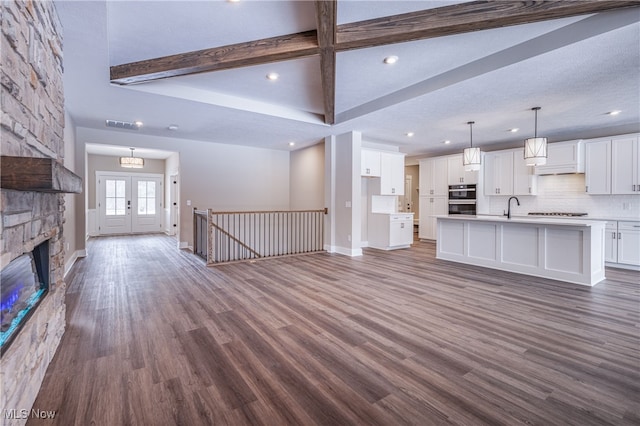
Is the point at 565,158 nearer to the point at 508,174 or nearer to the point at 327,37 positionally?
the point at 508,174

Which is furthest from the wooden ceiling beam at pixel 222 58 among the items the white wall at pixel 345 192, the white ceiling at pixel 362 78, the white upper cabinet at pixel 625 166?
the white upper cabinet at pixel 625 166

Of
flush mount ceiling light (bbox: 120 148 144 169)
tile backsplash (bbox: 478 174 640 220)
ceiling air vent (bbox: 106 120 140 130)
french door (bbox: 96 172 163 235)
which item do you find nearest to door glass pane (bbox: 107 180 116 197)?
french door (bbox: 96 172 163 235)

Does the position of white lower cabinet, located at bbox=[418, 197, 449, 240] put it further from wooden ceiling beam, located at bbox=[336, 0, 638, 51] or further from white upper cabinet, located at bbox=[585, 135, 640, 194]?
wooden ceiling beam, located at bbox=[336, 0, 638, 51]

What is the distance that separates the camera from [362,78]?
3994mm

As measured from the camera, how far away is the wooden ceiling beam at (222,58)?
303cm

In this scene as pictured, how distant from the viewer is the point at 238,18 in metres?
2.75

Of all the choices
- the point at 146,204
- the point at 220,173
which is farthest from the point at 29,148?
the point at 146,204

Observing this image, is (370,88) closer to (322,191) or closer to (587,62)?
(587,62)

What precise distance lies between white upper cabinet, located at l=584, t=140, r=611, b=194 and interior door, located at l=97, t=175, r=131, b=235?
12.7m

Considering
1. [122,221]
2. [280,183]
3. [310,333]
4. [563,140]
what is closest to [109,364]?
[310,333]

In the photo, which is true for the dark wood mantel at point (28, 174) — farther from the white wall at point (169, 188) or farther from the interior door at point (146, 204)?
the interior door at point (146, 204)

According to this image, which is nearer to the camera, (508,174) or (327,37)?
(327,37)

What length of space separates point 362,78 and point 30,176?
12.2ft

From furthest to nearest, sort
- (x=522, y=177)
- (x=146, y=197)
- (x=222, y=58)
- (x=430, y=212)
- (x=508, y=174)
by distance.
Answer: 1. (x=146, y=197)
2. (x=430, y=212)
3. (x=508, y=174)
4. (x=522, y=177)
5. (x=222, y=58)
